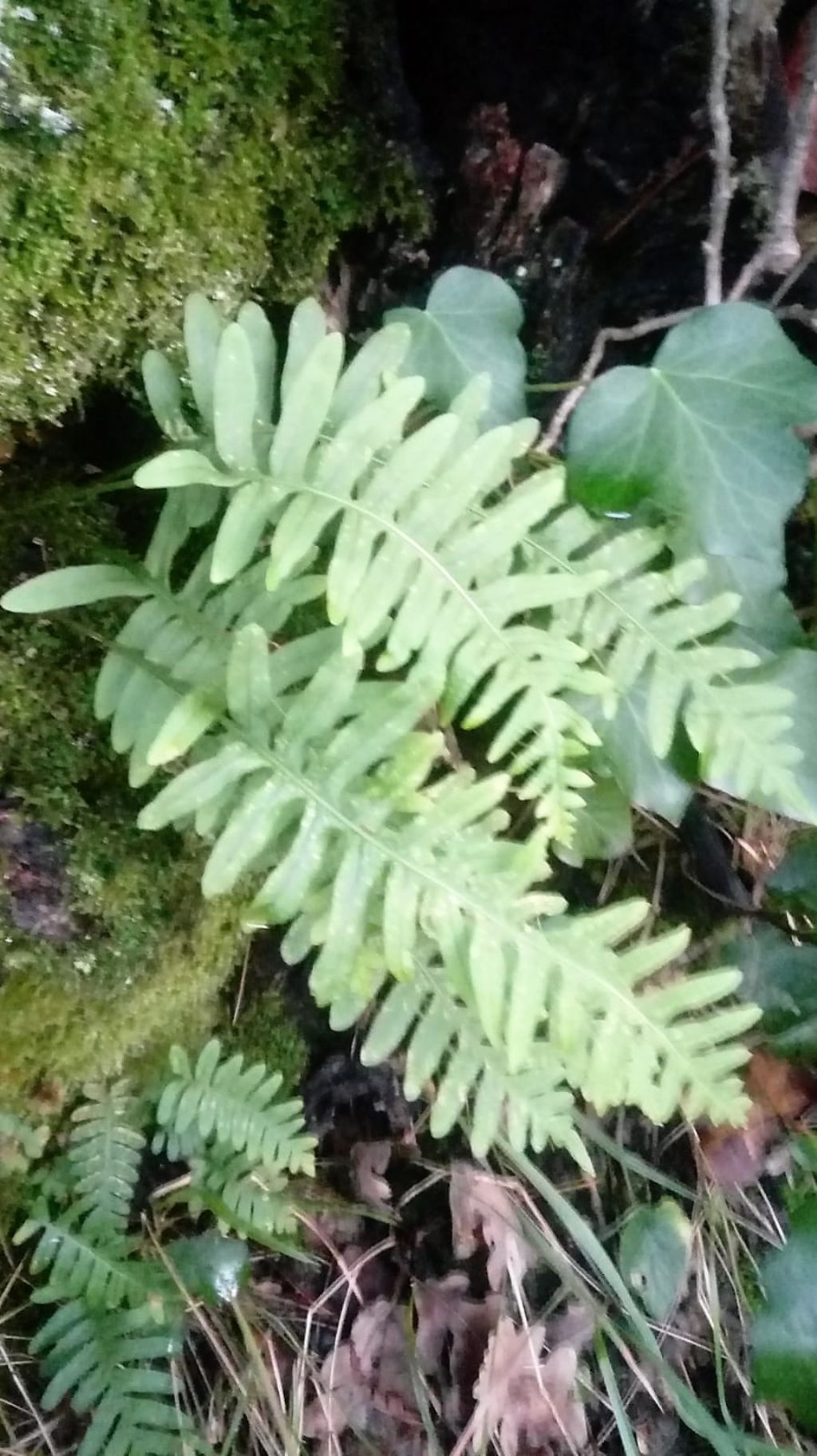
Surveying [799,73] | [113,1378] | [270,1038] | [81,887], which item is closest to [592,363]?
[799,73]

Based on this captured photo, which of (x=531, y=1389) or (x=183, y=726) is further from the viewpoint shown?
(x=531, y=1389)

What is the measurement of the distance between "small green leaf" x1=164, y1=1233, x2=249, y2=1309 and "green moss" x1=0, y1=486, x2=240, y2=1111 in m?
0.26

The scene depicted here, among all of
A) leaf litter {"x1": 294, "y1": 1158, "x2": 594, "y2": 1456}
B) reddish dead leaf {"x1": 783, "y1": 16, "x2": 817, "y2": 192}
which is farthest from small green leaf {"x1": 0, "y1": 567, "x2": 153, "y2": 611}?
leaf litter {"x1": 294, "y1": 1158, "x2": 594, "y2": 1456}

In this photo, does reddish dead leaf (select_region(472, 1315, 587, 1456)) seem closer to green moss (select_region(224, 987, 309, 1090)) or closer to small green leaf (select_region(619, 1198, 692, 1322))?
small green leaf (select_region(619, 1198, 692, 1322))

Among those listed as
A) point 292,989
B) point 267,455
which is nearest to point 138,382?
point 267,455

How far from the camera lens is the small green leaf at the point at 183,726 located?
2.99 ft

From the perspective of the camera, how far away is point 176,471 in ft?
2.90

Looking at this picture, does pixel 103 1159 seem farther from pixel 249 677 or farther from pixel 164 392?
pixel 164 392

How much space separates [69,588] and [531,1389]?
4.21ft

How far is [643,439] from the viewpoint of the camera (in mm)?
1125

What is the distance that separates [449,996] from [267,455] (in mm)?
597

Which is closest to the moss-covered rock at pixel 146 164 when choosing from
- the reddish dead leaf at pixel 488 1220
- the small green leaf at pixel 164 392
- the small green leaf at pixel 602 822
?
the small green leaf at pixel 164 392

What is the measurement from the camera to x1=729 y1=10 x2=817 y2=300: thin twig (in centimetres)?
114

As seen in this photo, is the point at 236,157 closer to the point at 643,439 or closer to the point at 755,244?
the point at 643,439
